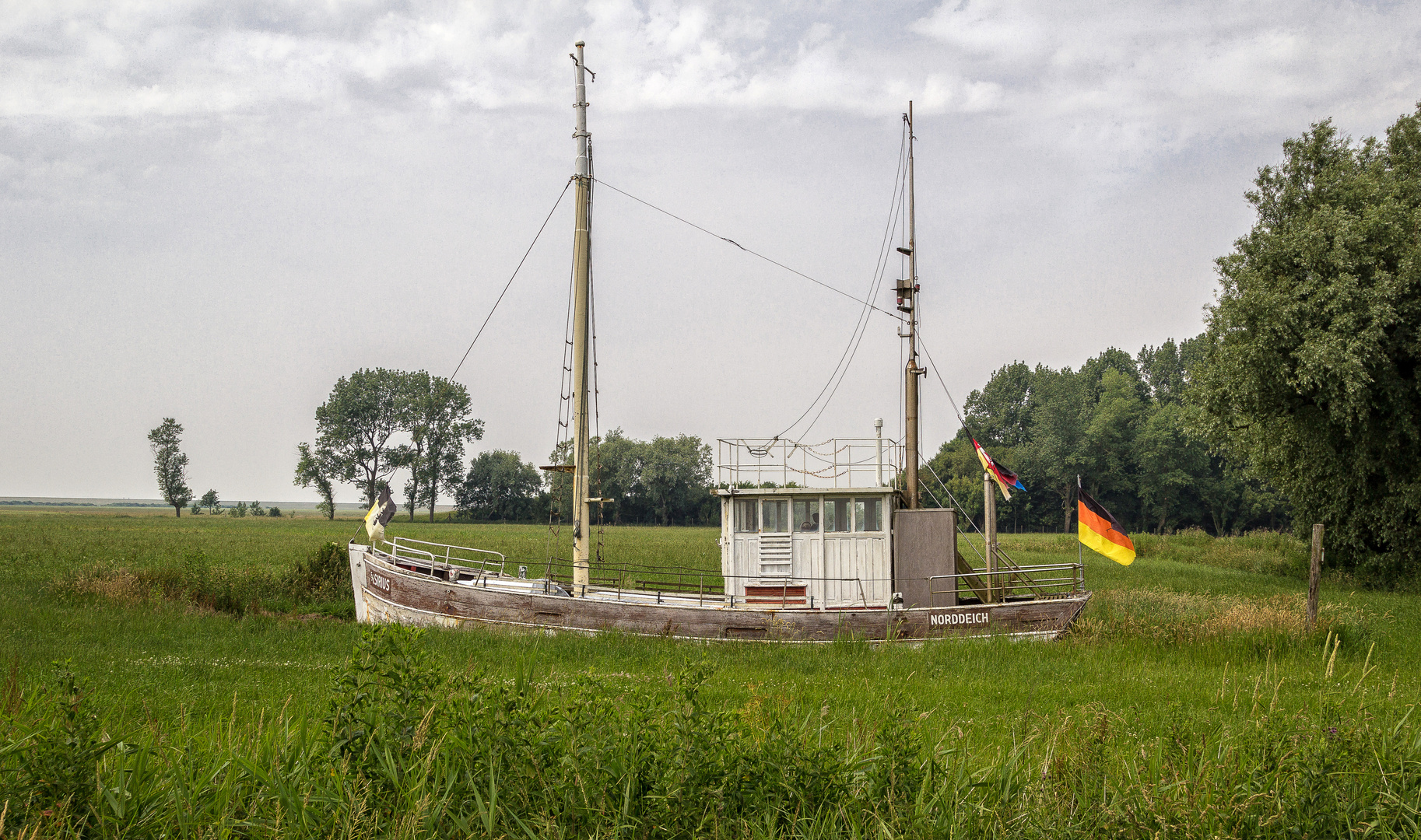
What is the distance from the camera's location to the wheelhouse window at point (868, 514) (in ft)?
57.7

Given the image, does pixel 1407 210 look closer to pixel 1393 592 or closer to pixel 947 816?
pixel 1393 592

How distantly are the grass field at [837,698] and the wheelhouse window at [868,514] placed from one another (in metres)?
2.91

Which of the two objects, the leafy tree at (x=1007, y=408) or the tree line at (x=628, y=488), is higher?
the leafy tree at (x=1007, y=408)

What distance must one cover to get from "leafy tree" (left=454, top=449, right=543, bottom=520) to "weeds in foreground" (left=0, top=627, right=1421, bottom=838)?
92570mm

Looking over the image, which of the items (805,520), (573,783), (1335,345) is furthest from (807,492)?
(1335,345)

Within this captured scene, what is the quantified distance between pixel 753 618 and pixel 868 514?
3287mm

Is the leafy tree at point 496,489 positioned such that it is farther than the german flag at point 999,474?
Yes

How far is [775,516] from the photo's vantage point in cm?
1770

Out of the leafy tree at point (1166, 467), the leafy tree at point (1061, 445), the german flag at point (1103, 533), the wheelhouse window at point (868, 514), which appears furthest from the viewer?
the leafy tree at point (1061, 445)

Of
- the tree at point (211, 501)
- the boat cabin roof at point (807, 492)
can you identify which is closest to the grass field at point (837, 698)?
the boat cabin roof at point (807, 492)

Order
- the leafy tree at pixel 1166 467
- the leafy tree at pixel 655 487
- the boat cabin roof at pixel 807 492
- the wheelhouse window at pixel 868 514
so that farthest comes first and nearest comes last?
the leafy tree at pixel 655 487 < the leafy tree at pixel 1166 467 < the wheelhouse window at pixel 868 514 < the boat cabin roof at pixel 807 492

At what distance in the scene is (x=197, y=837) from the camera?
4.58 meters

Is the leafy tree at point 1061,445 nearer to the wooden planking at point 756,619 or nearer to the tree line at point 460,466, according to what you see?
the tree line at point 460,466

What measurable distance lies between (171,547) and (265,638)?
2651cm
